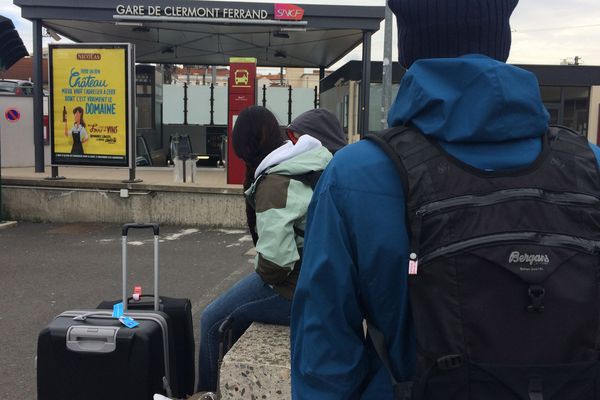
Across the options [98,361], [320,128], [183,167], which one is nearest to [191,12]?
[183,167]

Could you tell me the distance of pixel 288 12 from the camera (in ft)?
38.1

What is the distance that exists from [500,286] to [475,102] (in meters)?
0.41

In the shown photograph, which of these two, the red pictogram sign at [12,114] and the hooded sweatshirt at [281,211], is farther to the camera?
the red pictogram sign at [12,114]

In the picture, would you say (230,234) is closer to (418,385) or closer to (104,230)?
(104,230)

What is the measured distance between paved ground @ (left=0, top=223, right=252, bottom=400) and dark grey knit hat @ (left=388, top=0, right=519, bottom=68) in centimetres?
343

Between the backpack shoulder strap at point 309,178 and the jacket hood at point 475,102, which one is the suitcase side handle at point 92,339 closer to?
the backpack shoulder strap at point 309,178

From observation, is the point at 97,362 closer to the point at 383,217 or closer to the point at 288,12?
the point at 383,217

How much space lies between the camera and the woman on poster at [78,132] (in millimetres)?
10250

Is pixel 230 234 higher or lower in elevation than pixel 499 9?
lower

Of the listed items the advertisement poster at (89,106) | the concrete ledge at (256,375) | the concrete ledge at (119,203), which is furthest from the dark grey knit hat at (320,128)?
the advertisement poster at (89,106)

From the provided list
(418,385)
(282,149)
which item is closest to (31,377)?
(282,149)

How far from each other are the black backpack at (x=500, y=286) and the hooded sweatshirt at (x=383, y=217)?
2.5 inches

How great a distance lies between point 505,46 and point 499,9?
9cm

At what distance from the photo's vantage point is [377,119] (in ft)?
66.6
